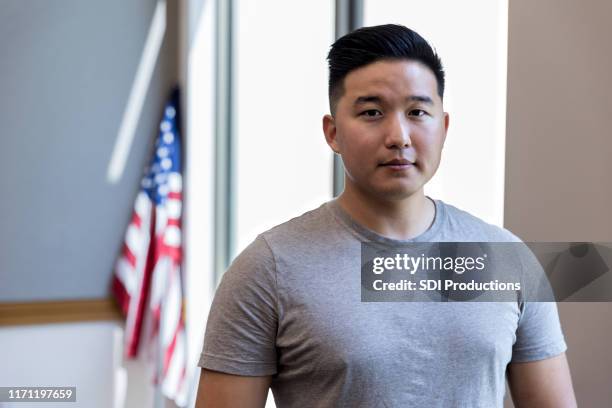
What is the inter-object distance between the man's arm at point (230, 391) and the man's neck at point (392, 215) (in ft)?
0.82

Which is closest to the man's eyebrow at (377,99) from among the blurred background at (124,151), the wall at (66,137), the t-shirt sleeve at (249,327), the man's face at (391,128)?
the man's face at (391,128)

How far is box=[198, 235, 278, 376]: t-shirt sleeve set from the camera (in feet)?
3.04

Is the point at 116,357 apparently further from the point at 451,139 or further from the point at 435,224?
the point at 435,224

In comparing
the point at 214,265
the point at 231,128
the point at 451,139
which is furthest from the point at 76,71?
the point at 451,139

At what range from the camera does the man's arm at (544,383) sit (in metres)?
0.97

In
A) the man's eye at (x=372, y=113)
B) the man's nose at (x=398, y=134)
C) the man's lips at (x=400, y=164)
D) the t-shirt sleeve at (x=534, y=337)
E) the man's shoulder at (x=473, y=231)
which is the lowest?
the t-shirt sleeve at (x=534, y=337)

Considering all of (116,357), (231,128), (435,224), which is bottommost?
(116,357)

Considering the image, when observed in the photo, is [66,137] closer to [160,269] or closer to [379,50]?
[160,269]

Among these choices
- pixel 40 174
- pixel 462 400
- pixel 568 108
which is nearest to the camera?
pixel 462 400

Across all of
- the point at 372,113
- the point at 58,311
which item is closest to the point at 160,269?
the point at 58,311

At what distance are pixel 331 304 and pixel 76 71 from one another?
253 centimetres

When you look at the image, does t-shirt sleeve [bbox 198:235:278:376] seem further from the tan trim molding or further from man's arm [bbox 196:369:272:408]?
the tan trim molding

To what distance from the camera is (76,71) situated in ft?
10.2
